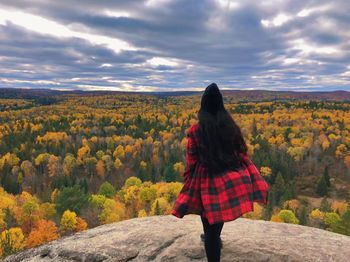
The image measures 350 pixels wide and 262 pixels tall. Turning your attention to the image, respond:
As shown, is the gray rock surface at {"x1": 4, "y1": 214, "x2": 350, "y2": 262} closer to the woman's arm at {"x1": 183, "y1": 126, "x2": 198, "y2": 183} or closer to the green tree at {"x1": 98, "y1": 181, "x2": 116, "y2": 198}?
the woman's arm at {"x1": 183, "y1": 126, "x2": 198, "y2": 183}

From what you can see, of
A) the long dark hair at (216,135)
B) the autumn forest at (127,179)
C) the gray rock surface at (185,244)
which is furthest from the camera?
the autumn forest at (127,179)

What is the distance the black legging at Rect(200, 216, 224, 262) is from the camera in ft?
25.1

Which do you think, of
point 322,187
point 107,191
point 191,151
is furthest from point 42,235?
point 322,187

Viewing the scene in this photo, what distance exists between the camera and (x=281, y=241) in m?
9.77

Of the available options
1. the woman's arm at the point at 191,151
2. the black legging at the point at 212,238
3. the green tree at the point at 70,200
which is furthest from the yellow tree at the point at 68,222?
the woman's arm at the point at 191,151

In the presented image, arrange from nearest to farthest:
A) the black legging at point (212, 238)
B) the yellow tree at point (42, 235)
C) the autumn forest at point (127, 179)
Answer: the black legging at point (212, 238)
the yellow tree at point (42, 235)
the autumn forest at point (127, 179)

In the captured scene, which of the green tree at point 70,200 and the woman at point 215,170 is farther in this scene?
the green tree at point 70,200

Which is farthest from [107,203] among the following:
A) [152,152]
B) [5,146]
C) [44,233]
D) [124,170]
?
[5,146]

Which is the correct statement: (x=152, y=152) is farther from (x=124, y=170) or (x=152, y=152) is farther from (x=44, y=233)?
(x=44, y=233)

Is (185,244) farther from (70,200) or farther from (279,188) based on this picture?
(279,188)

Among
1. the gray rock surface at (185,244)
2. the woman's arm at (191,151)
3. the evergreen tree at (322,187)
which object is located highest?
the woman's arm at (191,151)

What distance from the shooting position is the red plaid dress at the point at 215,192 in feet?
24.3

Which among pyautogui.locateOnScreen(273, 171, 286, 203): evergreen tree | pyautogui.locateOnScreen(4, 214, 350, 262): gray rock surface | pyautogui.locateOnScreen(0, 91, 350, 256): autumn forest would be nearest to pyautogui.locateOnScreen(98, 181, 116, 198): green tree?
pyautogui.locateOnScreen(0, 91, 350, 256): autumn forest

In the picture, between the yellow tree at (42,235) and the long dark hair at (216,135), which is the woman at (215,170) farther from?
the yellow tree at (42,235)
